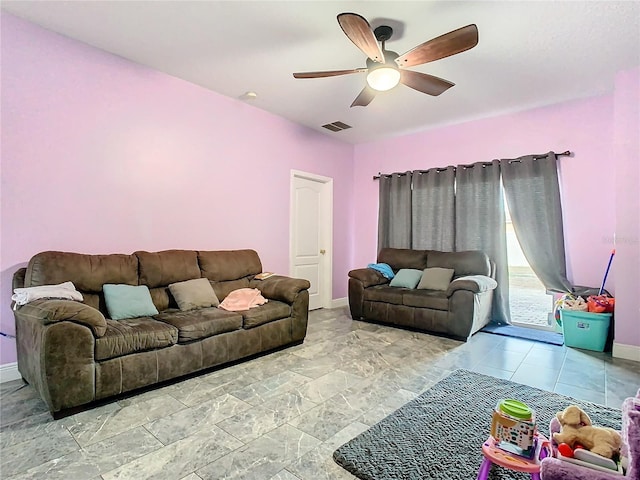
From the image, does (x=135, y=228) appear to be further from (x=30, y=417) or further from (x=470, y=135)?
(x=470, y=135)

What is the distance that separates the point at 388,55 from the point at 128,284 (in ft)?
9.41

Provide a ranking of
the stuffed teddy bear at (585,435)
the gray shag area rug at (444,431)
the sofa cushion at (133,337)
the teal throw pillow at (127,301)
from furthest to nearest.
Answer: the teal throw pillow at (127,301) < the sofa cushion at (133,337) < the gray shag area rug at (444,431) < the stuffed teddy bear at (585,435)

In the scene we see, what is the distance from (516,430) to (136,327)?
7.85ft

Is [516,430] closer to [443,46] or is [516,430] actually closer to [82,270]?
[443,46]

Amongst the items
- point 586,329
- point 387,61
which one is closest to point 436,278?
point 586,329

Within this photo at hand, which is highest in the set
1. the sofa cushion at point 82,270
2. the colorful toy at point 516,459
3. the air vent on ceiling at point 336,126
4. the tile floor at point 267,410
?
the air vent on ceiling at point 336,126

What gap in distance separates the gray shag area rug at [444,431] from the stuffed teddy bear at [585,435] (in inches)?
19.3

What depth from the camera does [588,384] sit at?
2691 mm

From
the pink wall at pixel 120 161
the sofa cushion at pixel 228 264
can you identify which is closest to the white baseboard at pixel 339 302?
the pink wall at pixel 120 161

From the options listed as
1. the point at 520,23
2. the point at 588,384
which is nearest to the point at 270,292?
the point at 588,384

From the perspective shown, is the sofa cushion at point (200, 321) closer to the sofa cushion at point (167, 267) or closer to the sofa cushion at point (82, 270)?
the sofa cushion at point (167, 267)

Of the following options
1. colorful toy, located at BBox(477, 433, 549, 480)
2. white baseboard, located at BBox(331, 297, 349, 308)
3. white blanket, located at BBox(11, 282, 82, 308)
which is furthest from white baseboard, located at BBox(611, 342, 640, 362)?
white blanket, located at BBox(11, 282, 82, 308)

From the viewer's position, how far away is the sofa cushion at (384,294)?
431 cm

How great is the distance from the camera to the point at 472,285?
3762 millimetres
